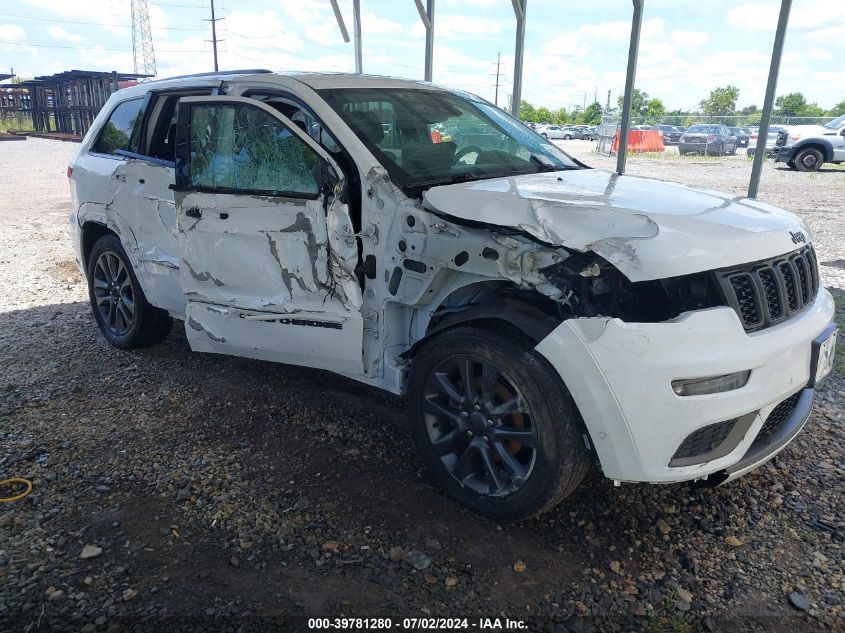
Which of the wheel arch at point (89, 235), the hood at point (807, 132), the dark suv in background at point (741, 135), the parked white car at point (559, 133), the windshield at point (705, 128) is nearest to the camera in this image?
the wheel arch at point (89, 235)

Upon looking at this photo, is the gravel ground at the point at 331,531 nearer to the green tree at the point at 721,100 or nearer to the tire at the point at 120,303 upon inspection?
the tire at the point at 120,303

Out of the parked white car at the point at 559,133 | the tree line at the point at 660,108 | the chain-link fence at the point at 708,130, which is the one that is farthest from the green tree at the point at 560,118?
the chain-link fence at the point at 708,130

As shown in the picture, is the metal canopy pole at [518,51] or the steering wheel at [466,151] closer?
the steering wheel at [466,151]

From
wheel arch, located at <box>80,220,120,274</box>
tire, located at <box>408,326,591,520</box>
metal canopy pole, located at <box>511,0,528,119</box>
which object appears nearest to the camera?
tire, located at <box>408,326,591,520</box>

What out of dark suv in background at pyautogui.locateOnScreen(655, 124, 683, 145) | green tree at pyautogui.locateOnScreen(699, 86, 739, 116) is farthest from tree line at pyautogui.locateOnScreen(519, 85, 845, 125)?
dark suv in background at pyautogui.locateOnScreen(655, 124, 683, 145)

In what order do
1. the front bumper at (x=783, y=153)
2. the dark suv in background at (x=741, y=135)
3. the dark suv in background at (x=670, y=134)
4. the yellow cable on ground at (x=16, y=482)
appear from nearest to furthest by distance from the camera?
the yellow cable on ground at (x=16, y=482)
the front bumper at (x=783, y=153)
the dark suv in background at (x=741, y=135)
the dark suv in background at (x=670, y=134)

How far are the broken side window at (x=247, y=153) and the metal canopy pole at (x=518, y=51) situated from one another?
21.5ft

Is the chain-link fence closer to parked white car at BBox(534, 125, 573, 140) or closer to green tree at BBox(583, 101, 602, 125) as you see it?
parked white car at BBox(534, 125, 573, 140)

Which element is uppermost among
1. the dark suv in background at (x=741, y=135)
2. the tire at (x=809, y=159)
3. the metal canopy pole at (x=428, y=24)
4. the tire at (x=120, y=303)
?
the metal canopy pole at (x=428, y=24)

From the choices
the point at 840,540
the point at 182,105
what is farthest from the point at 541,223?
the point at 182,105

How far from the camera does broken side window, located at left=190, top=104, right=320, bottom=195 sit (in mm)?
3467

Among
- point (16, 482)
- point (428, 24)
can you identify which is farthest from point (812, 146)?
point (16, 482)

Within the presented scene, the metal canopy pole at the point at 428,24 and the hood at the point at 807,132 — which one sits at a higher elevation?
the metal canopy pole at the point at 428,24

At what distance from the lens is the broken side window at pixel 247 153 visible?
3467 mm
